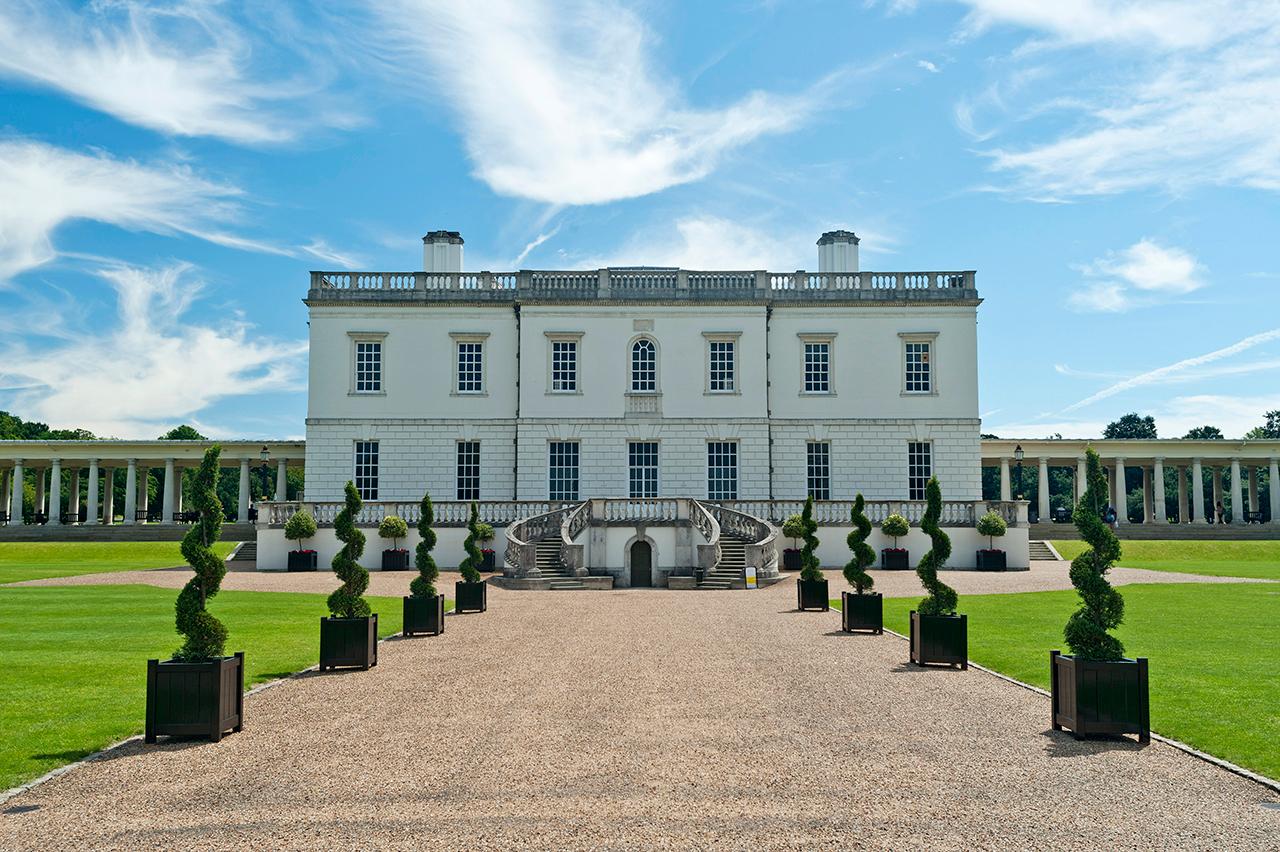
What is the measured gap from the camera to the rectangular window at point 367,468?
142 feet

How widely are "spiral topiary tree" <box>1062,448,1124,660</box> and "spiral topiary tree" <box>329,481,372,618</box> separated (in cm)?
987

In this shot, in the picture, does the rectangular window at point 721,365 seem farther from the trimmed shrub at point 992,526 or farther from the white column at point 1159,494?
the white column at point 1159,494

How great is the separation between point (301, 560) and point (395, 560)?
3515mm

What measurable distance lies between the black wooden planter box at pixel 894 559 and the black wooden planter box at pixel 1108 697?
2738 centimetres

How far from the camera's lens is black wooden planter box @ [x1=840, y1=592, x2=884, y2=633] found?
19.9m

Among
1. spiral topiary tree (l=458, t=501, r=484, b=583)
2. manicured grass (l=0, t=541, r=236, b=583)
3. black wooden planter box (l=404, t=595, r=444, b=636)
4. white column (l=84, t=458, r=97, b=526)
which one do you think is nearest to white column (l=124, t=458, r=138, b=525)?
white column (l=84, t=458, r=97, b=526)

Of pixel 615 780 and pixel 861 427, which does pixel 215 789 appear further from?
pixel 861 427

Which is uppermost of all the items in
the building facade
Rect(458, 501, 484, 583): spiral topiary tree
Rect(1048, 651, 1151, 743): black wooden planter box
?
the building facade

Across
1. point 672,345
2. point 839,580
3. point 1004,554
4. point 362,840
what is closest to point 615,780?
point 362,840

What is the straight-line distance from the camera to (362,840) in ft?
24.0

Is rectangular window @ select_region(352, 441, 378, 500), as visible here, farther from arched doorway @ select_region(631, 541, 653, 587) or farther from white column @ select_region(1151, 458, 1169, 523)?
white column @ select_region(1151, 458, 1169, 523)

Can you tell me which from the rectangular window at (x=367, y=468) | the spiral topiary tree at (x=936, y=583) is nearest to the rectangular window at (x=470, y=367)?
the rectangular window at (x=367, y=468)

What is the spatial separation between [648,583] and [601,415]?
10376 millimetres

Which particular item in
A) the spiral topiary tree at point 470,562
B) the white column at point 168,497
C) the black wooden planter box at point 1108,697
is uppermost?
the white column at point 168,497
